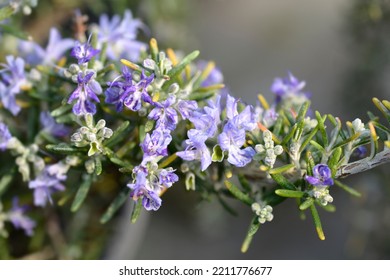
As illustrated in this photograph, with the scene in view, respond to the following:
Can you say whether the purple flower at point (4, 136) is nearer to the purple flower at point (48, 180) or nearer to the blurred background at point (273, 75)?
the purple flower at point (48, 180)

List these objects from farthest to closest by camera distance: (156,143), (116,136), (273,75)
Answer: (273,75)
(116,136)
(156,143)

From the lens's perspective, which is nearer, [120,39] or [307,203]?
[307,203]

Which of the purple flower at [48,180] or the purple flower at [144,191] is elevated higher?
the purple flower at [144,191]

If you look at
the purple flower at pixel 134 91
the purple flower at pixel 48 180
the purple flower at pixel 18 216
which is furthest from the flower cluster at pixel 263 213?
the purple flower at pixel 18 216

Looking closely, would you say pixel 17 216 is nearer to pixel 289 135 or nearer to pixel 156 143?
pixel 156 143

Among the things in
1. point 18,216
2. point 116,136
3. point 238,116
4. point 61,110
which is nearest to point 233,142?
point 238,116
